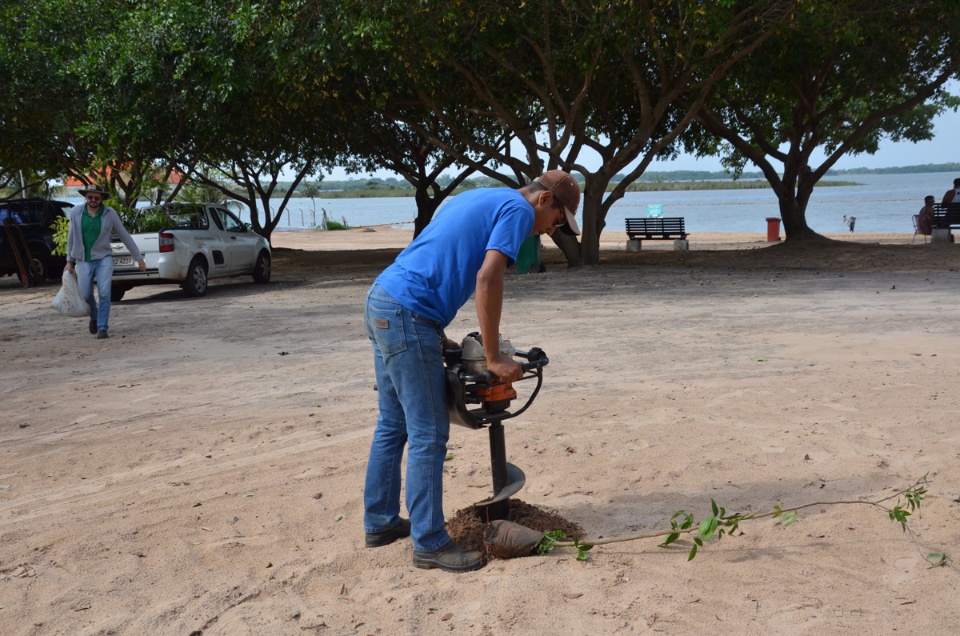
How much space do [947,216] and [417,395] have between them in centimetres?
2080

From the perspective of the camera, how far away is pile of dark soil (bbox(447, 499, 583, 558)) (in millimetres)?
4324

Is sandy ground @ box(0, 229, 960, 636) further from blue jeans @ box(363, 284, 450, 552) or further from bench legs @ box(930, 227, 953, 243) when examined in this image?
bench legs @ box(930, 227, 953, 243)

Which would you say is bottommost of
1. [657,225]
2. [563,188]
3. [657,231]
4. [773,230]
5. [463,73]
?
[773,230]

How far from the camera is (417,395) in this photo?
392cm

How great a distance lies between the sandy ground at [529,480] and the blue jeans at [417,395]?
0.95 ft

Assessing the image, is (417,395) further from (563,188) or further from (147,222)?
(147,222)

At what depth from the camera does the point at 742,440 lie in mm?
5746

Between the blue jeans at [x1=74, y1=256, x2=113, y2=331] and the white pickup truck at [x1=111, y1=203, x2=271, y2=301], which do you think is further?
the white pickup truck at [x1=111, y1=203, x2=271, y2=301]

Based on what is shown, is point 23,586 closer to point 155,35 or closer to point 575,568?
point 575,568

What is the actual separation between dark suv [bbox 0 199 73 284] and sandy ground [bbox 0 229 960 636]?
9599mm

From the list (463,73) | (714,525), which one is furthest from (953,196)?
(714,525)

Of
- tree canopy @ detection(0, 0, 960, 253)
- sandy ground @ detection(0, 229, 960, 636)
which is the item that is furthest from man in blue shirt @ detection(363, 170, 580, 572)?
tree canopy @ detection(0, 0, 960, 253)

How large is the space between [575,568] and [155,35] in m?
15.8

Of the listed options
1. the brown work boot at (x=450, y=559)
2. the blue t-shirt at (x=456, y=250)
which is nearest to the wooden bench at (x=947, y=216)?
the blue t-shirt at (x=456, y=250)
